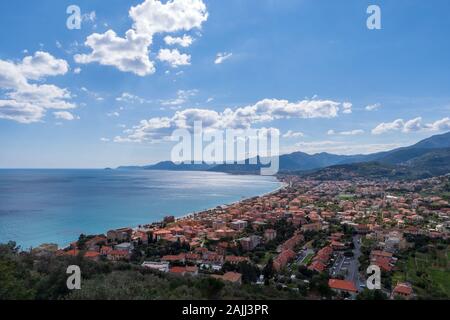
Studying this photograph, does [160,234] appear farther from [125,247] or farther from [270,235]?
[270,235]

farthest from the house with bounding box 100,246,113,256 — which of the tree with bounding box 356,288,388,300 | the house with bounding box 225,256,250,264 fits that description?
the tree with bounding box 356,288,388,300

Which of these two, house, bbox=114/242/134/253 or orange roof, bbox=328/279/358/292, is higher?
orange roof, bbox=328/279/358/292

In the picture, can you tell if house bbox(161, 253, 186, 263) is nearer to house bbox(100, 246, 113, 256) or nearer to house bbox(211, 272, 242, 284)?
house bbox(100, 246, 113, 256)

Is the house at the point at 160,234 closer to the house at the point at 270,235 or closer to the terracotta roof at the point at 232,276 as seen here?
the house at the point at 270,235

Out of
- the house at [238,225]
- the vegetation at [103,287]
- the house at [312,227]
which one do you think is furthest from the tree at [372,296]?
the house at [238,225]

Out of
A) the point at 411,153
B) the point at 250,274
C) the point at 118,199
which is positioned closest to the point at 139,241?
the point at 250,274

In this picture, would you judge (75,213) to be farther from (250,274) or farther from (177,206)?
(250,274)
